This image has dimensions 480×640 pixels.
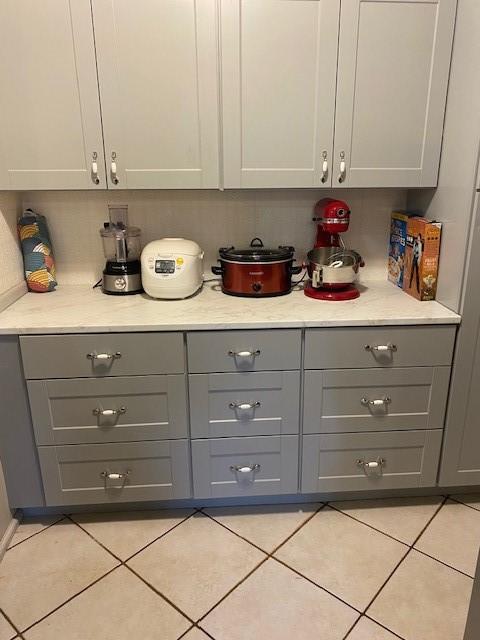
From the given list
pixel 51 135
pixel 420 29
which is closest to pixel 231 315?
pixel 51 135

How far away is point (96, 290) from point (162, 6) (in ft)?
3.70

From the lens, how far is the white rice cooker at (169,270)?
1.88 m

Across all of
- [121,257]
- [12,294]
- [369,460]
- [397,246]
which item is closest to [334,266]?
[397,246]

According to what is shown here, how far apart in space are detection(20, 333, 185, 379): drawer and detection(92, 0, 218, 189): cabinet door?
60 cm

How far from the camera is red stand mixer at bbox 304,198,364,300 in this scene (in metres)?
1.90

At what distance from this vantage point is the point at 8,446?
70.3 inches

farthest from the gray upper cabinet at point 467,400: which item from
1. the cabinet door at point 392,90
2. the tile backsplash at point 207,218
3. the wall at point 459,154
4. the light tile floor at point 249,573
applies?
the tile backsplash at point 207,218

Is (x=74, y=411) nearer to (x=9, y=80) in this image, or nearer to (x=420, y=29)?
(x=9, y=80)

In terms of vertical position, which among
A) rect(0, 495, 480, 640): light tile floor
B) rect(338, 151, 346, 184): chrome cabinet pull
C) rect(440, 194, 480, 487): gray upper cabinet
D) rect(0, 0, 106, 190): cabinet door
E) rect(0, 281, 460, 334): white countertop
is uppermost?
rect(0, 0, 106, 190): cabinet door

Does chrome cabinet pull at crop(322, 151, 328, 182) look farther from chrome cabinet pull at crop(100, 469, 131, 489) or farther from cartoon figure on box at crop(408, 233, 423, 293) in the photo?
chrome cabinet pull at crop(100, 469, 131, 489)

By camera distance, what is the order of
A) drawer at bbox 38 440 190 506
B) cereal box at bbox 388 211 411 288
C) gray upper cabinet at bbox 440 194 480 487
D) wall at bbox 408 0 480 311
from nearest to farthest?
wall at bbox 408 0 480 311
gray upper cabinet at bbox 440 194 480 487
drawer at bbox 38 440 190 506
cereal box at bbox 388 211 411 288

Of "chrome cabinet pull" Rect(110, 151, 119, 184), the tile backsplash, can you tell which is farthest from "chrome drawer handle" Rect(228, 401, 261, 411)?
"chrome cabinet pull" Rect(110, 151, 119, 184)

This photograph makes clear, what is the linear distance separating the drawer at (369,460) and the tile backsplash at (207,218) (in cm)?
88

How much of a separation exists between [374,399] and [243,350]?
560 mm
